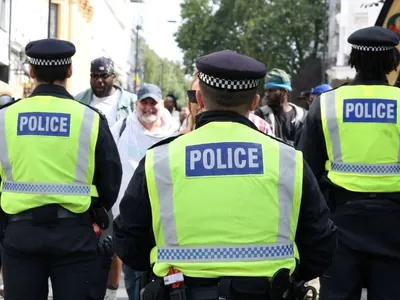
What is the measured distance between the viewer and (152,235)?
391 cm

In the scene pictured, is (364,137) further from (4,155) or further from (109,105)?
(109,105)

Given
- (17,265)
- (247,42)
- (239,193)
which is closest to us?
(239,193)

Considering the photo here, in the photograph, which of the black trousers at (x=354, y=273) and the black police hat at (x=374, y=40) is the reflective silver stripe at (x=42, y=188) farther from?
the black police hat at (x=374, y=40)

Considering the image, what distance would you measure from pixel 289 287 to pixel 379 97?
207 cm

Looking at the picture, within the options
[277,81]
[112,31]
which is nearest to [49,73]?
[277,81]

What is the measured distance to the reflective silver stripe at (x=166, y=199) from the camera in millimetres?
3734

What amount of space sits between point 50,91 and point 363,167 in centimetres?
185

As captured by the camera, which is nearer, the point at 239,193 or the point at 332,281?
the point at 239,193

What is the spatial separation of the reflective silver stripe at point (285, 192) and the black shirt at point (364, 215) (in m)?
1.72

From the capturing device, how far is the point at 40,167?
215 inches

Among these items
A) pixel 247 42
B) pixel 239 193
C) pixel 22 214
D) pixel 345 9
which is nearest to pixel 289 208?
pixel 239 193

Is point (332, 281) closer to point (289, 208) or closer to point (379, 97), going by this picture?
point (379, 97)

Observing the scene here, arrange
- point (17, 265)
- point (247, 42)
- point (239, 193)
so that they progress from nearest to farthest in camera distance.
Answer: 1. point (239, 193)
2. point (17, 265)
3. point (247, 42)

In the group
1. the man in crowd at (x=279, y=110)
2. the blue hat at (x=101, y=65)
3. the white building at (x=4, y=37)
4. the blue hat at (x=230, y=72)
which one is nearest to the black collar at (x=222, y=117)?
the blue hat at (x=230, y=72)
